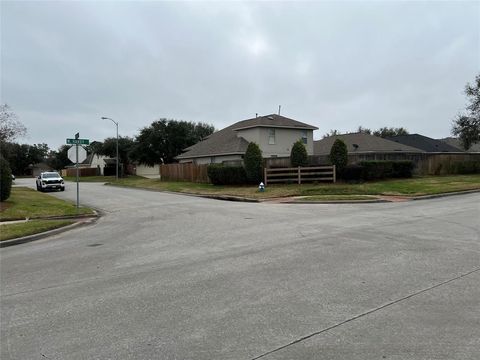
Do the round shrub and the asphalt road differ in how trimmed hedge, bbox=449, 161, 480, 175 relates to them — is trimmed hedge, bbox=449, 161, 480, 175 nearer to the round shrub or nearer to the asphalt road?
the round shrub

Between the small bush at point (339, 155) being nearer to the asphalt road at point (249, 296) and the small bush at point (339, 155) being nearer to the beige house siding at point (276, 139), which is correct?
the beige house siding at point (276, 139)

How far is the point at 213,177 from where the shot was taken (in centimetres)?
3294

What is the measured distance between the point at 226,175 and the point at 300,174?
5.90m

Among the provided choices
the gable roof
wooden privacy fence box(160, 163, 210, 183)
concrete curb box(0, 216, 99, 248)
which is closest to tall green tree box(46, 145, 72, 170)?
wooden privacy fence box(160, 163, 210, 183)

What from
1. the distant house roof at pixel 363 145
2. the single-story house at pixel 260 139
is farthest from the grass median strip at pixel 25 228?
the distant house roof at pixel 363 145

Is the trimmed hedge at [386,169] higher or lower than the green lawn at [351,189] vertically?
higher

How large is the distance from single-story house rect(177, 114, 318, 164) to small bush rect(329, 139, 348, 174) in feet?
36.2

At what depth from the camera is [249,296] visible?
5770mm

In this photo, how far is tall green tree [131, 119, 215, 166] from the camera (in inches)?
2440

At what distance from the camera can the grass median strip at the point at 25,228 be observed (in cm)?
1195

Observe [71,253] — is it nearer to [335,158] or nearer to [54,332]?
[54,332]

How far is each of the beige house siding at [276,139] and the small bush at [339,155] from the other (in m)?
11.7

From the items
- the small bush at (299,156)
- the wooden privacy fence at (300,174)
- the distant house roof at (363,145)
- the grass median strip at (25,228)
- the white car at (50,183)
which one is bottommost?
the grass median strip at (25,228)

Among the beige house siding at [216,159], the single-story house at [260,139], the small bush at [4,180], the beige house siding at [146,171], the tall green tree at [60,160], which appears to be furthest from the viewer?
the tall green tree at [60,160]
